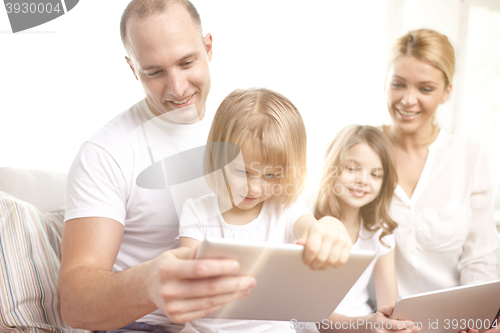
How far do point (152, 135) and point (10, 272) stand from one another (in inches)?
19.7

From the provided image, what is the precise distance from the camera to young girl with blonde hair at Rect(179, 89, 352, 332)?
3.07ft

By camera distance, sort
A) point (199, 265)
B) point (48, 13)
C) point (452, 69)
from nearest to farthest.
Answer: point (199, 265)
point (452, 69)
point (48, 13)

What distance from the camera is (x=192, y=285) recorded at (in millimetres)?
590

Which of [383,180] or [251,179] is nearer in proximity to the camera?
[251,179]

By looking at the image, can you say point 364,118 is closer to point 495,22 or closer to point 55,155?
point 495,22

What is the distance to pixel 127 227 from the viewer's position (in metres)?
1.11

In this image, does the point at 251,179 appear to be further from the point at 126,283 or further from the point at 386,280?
the point at 386,280

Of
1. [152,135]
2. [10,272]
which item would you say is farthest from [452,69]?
[10,272]

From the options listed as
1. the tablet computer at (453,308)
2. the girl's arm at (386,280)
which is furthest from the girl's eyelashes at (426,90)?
the tablet computer at (453,308)

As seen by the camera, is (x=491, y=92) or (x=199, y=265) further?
(x=491, y=92)

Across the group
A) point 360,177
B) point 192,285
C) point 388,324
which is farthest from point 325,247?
point 360,177

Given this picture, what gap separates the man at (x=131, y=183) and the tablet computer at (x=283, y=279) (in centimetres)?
22

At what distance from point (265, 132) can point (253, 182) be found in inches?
4.9

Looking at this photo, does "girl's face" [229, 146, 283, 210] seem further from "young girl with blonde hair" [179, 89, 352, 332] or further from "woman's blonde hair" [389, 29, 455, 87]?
"woman's blonde hair" [389, 29, 455, 87]
